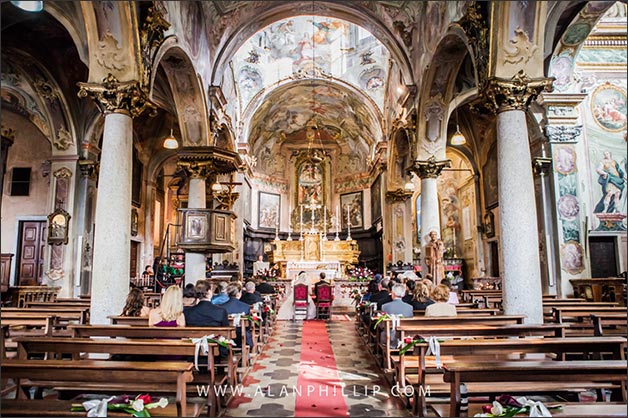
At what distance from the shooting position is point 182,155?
44.2 feet

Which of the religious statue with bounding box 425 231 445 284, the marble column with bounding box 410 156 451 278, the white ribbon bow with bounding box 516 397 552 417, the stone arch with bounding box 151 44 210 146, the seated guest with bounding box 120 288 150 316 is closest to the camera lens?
the white ribbon bow with bounding box 516 397 552 417

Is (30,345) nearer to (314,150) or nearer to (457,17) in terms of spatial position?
(457,17)

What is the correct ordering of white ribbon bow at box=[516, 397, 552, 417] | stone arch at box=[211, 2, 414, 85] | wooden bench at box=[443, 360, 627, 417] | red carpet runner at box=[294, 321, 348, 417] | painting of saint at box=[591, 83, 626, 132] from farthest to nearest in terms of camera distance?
stone arch at box=[211, 2, 414, 85] < painting of saint at box=[591, 83, 626, 132] < red carpet runner at box=[294, 321, 348, 417] < wooden bench at box=[443, 360, 627, 417] < white ribbon bow at box=[516, 397, 552, 417]

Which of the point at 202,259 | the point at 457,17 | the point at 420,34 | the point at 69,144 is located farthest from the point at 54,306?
the point at 420,34

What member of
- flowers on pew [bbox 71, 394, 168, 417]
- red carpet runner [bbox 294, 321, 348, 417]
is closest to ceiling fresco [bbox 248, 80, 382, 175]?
red carpet runner [bbox 294, 321, 348, 417]

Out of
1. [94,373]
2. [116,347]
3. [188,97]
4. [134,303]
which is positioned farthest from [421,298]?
[188,97]

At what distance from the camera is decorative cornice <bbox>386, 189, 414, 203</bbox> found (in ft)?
66.6

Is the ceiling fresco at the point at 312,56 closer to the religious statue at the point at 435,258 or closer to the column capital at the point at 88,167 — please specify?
the column capital at the point at 88,167

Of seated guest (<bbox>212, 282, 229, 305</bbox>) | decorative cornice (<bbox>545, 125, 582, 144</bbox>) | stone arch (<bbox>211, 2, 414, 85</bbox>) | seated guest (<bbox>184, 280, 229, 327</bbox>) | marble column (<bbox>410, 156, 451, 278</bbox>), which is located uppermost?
stone arch (<bbox>211, 2, 414, 85</bbox>)

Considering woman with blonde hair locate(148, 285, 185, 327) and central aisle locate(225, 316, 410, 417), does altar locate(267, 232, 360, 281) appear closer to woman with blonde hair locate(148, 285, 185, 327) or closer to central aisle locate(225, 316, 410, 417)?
central aisle locate(225, 316, 410, 417)

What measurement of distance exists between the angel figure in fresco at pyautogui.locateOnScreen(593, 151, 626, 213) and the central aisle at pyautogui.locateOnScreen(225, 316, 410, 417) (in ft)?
32.2

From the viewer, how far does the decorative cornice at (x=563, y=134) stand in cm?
1370

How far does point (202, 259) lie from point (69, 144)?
6.75 metres

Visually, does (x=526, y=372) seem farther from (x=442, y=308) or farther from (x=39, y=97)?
(x=39, y=97)
